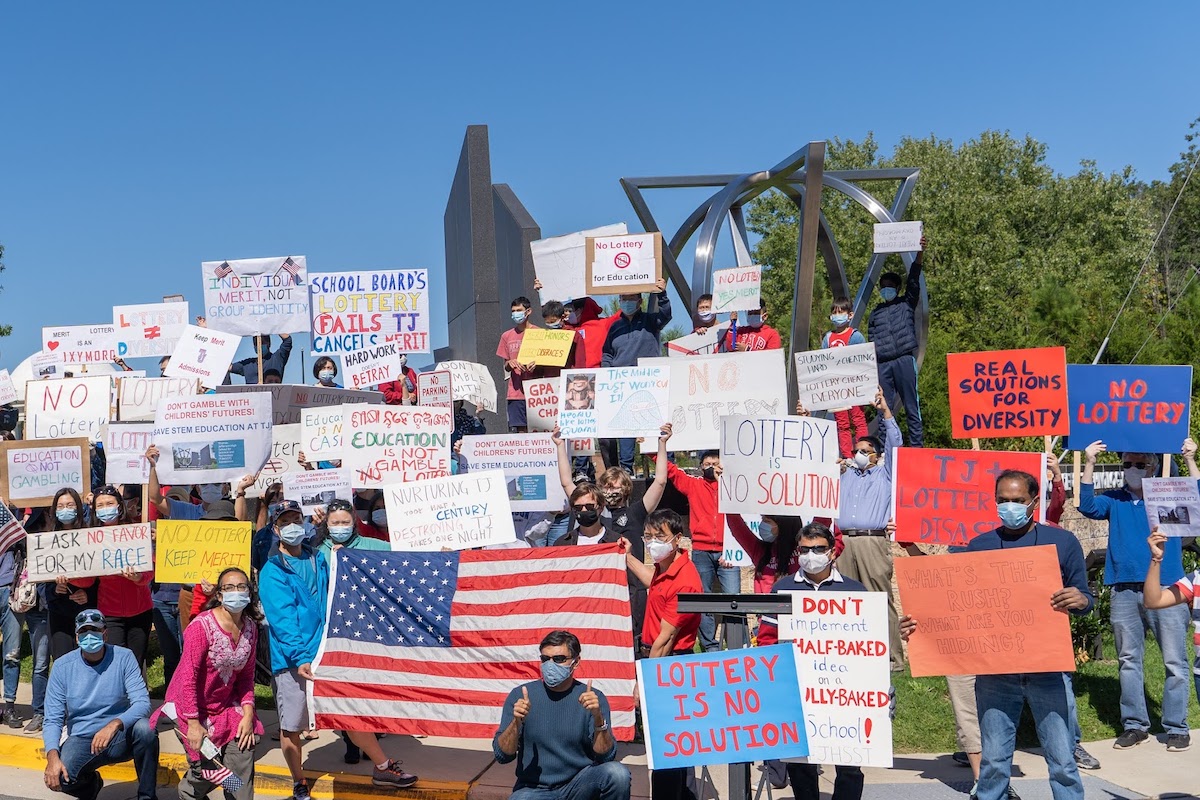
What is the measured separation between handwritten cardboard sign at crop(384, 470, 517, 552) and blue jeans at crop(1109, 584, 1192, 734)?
181 inches

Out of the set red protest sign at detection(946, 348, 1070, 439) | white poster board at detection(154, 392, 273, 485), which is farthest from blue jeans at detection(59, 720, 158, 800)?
red protest sign at detection(946, 348, 1070, 439)

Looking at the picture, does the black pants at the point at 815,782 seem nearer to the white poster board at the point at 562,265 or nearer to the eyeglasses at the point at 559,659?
the eyeglasses at the point at 559,659

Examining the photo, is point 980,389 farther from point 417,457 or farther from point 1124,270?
point 1124,270

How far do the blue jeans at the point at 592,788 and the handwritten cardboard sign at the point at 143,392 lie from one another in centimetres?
725

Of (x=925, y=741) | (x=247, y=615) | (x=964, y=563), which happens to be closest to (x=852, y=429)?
(x=925, y=741)

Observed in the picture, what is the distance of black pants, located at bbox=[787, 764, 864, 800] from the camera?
680 centimetres

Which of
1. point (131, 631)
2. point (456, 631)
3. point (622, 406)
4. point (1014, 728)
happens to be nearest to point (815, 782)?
point (1014, 728)

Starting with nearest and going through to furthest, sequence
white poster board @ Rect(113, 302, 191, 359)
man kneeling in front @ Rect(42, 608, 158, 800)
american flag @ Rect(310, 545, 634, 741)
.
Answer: man kneeling in front @ Rect(42, 608, 158, 800), american flag @ Rect(310, 545, 634, 741), white poster board @ Rect(113, 302, 191, 359)

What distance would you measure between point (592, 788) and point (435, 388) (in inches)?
247

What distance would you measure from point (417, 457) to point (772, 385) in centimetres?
307

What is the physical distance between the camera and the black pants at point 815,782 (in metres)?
6.80

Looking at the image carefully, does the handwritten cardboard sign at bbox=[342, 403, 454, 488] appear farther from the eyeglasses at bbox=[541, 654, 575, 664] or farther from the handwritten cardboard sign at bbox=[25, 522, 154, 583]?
the eyeglasses at bbox=[541, 654, 575, 664]

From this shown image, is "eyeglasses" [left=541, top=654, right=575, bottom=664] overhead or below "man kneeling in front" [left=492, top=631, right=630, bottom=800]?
overhead

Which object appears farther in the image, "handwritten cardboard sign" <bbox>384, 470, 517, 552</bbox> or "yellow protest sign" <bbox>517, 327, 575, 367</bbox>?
"yellow protest sign" <bbox>517, 327, 575, 367</bbox>
